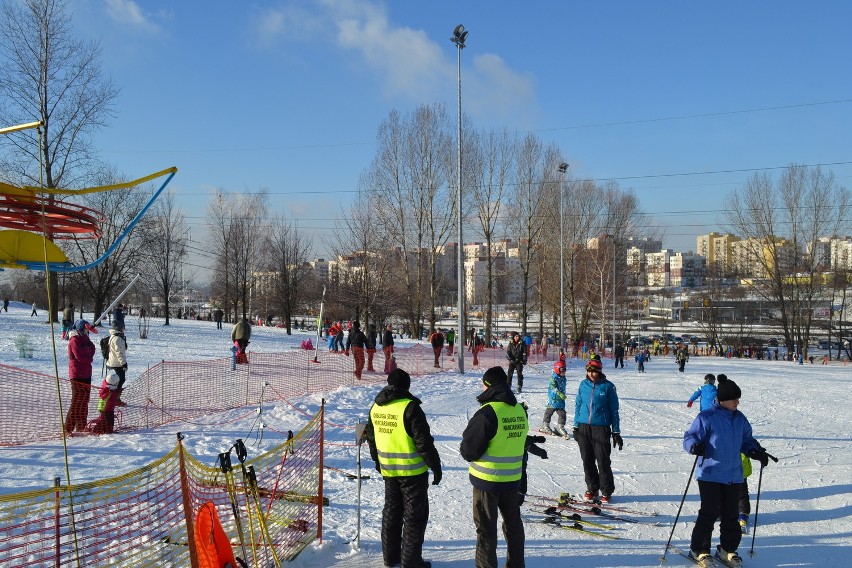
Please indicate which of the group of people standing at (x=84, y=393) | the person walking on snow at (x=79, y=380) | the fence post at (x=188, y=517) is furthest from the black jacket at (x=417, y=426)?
the person walking on snow at (x=79, y=380)

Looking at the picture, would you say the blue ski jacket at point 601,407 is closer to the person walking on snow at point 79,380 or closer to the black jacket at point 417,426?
the black jacket at point 417,426

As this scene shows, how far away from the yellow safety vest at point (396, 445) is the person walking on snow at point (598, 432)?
3.27 meters

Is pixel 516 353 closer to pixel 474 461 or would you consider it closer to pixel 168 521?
pixel 168 521

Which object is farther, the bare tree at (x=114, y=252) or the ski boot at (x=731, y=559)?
the bare tree at (x=114, y=252)

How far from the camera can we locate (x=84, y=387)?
10102 mm

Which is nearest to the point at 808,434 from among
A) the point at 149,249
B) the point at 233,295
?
the point at 149,249

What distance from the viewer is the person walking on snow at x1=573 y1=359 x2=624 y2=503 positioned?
755 centimetres

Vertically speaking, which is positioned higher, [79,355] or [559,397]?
[79,355]

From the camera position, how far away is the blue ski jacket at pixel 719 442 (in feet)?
18.3

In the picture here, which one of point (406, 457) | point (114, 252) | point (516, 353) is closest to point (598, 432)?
point (406, 457)

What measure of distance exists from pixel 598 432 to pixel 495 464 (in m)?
3.16

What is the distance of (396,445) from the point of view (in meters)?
5.16

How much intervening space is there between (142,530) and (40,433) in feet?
18.2

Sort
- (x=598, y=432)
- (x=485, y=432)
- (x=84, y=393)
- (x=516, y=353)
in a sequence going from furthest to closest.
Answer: (x=516, y=353) < (x=84, y=393) < (x=598, y=432) < (x=485, y=432)
